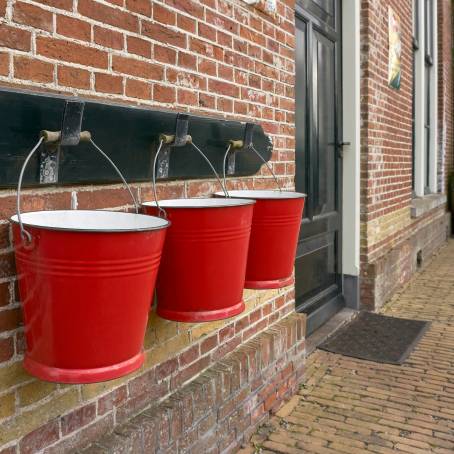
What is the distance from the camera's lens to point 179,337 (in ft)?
7.52

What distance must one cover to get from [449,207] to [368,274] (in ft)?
20.7

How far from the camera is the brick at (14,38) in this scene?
1516mm

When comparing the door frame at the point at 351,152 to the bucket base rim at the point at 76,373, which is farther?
the door frame at the point at 351,152

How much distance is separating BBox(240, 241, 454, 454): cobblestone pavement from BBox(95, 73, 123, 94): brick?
70.0 inches

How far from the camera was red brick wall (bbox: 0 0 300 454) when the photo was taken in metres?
1.58

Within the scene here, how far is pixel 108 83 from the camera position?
187 centimetres

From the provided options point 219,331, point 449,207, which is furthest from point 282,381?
point 449,207

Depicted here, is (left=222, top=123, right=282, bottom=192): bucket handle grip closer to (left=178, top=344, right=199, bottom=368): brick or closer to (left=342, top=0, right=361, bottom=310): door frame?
(left=178, top=344, right=199, bottom=368): brick

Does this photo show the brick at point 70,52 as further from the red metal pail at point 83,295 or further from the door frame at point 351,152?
the door frame at point 351,152

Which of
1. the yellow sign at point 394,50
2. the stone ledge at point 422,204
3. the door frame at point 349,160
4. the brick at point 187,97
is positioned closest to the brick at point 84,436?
the brick at point 187,97

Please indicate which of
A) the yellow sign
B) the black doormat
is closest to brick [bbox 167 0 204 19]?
the black doormat

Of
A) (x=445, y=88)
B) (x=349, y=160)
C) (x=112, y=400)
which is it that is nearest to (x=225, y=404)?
(x=112, y=400)

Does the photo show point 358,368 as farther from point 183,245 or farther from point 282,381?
point 183,245

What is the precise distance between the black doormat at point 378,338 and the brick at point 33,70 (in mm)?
2944
